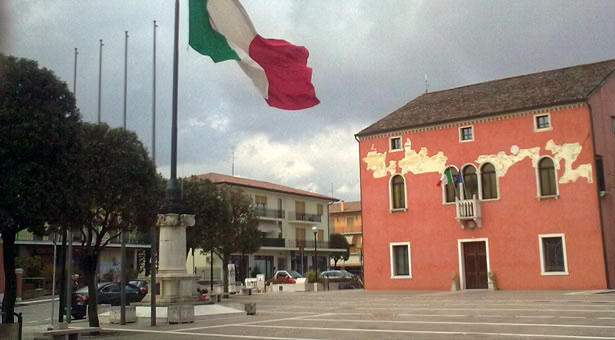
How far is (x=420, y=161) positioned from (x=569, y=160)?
856cm

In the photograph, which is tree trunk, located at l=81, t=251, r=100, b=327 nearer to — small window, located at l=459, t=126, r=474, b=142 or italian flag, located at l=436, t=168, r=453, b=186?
italian flag, located at l=436, t=168, r=453, b=186

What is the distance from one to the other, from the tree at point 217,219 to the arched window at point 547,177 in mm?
18992

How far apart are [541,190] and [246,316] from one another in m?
19.1

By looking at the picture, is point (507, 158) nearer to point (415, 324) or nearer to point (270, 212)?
point (415, 324)

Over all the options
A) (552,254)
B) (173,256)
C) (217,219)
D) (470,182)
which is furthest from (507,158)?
(173,256)

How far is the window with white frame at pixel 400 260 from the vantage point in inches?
1446

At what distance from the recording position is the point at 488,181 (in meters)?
34.4

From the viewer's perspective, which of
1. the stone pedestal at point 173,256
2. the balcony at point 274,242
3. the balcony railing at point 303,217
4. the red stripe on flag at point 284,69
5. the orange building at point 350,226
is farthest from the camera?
the orange building at point 350,226

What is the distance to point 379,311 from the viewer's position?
20.9 m

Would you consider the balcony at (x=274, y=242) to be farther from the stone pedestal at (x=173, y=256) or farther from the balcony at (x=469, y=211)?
the stone pedestal at (x=173, y=256)

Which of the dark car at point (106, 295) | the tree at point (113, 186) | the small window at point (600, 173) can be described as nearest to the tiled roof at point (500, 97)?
the small window at point (600, 173)

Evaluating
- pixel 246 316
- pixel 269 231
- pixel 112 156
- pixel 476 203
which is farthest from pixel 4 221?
pixel 269 231

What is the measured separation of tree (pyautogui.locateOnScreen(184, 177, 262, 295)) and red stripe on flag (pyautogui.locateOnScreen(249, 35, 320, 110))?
79.1ft

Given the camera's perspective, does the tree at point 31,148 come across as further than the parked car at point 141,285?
No
